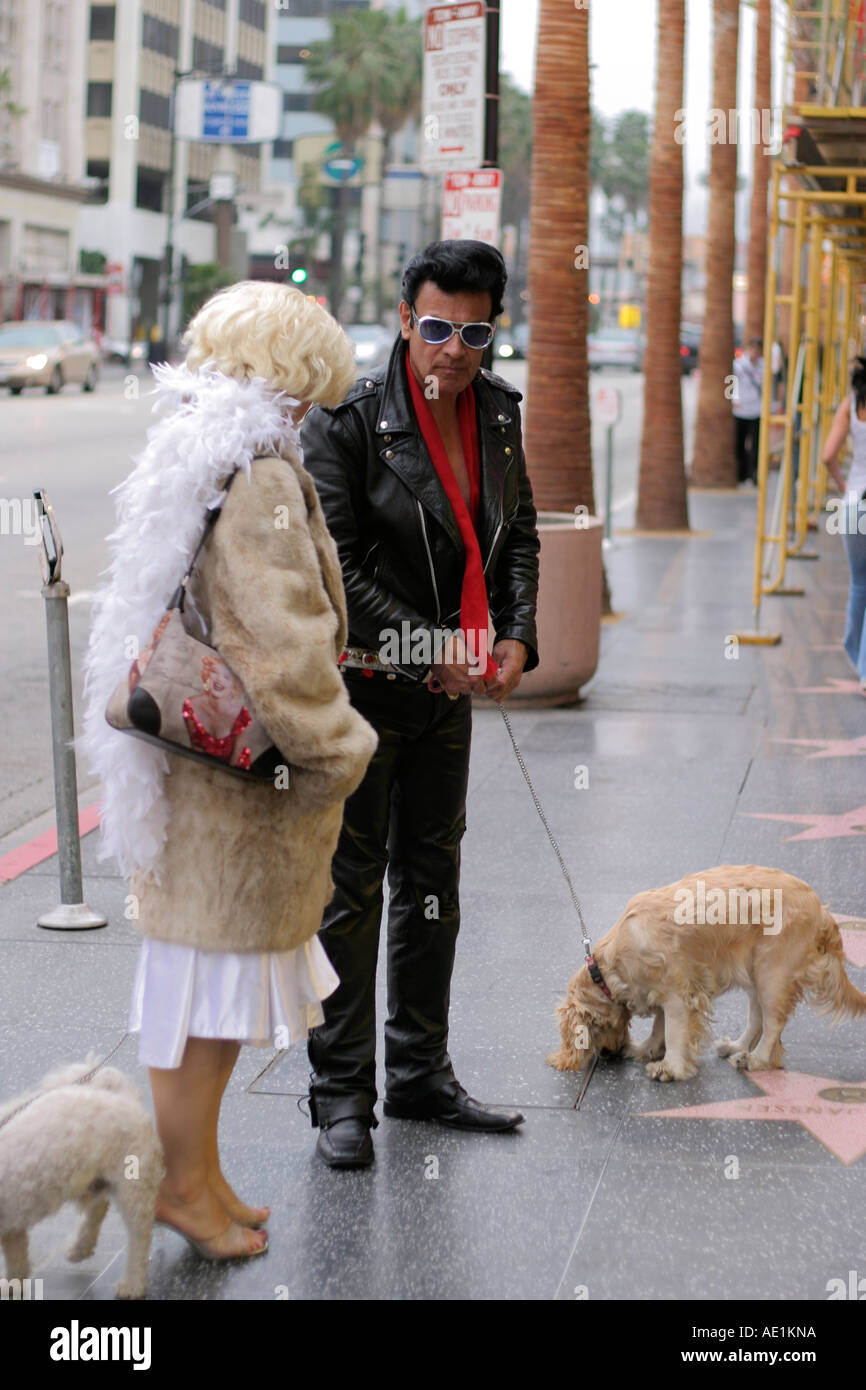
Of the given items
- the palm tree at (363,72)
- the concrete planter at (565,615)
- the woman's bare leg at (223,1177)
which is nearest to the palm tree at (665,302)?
the concrete planter at (565,615)

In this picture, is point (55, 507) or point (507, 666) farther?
point (55, 507)

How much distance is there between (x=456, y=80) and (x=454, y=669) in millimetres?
6981

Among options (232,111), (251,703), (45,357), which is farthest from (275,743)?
(232,111)

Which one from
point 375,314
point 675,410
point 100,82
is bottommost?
point 675,410

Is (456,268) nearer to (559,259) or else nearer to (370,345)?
(559,259)

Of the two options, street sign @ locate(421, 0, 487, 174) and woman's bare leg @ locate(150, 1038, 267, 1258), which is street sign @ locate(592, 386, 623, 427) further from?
woman's bare leg @ locate(150, 1038, 267, 1258)

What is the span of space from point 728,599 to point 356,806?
398 inches

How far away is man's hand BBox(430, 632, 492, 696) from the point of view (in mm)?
3851

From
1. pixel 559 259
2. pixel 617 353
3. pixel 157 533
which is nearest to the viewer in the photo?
pixel 157 533

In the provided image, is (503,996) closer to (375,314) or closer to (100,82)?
(100,82)

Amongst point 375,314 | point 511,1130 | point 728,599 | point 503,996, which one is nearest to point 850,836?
point 503,996

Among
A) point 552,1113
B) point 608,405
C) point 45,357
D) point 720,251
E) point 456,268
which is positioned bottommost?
point 552,1113

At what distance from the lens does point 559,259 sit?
11164 mm

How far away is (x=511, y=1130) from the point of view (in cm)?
415
